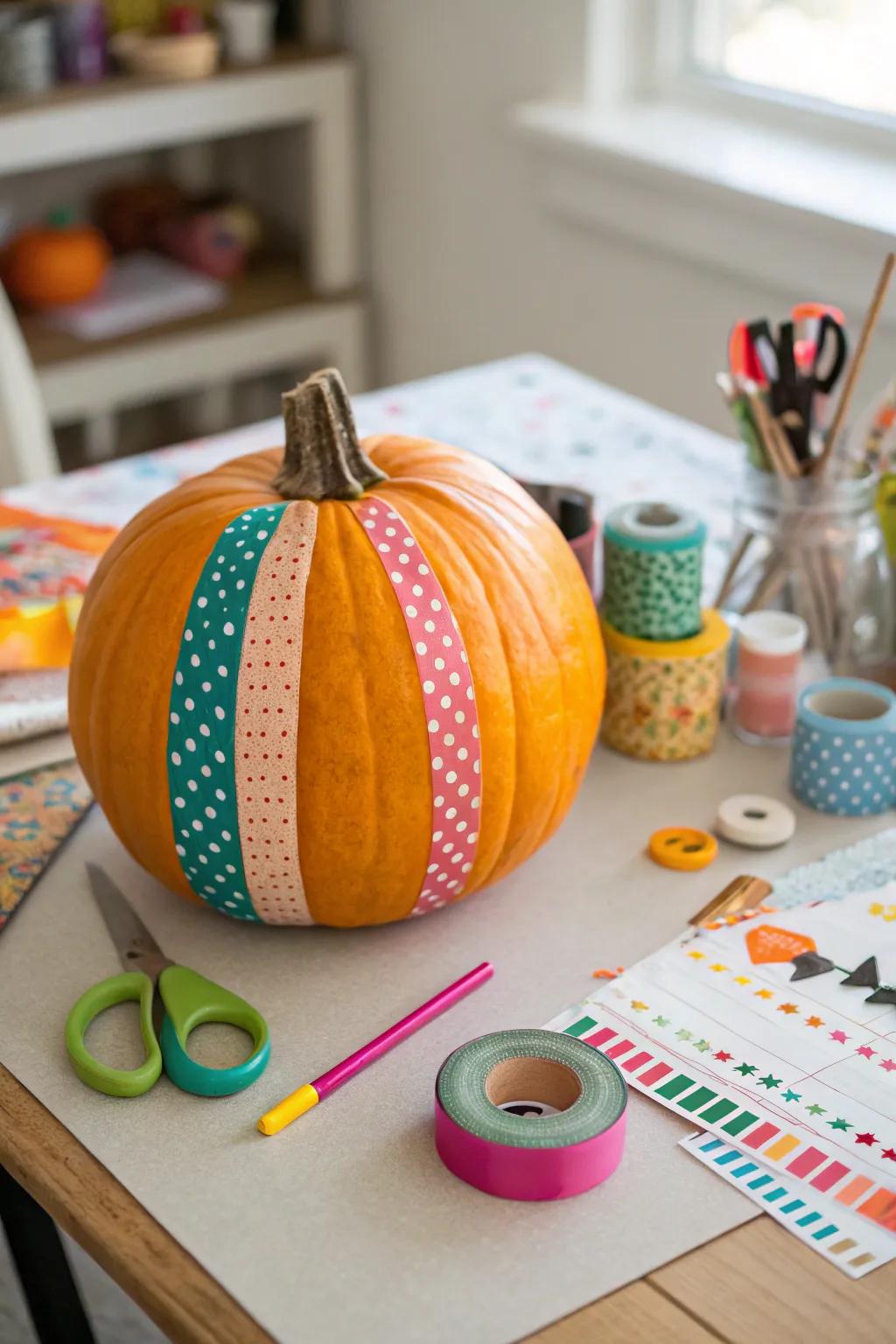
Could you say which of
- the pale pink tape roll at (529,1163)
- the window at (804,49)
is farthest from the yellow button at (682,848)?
the window at (804,49)

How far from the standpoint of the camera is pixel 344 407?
795 millimetres

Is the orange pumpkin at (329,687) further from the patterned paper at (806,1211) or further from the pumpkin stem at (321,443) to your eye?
the patterned paper at (806,1211)

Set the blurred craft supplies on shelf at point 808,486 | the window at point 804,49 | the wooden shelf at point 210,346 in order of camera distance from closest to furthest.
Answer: the blurred craft supplies on shelf at point 808,486
the window at point 804,49
the wooden shelf at point 210,346

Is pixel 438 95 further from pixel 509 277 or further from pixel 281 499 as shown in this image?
pixel 281 499

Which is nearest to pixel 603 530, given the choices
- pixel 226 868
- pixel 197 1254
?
pixel 226 868

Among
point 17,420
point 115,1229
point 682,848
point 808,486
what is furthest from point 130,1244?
point 17,420

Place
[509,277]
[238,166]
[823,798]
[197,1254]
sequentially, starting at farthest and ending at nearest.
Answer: [238,166] < [509,277] < [823,798] < [197,1254]

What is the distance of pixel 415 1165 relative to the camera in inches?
26.0

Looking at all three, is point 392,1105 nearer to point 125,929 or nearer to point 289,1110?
point 289,1110

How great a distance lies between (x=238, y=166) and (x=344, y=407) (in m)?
2.22

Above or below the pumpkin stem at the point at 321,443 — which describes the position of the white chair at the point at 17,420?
below

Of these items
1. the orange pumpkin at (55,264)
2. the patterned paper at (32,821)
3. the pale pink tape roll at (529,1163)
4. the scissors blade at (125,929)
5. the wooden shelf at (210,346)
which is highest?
the pale pink tape roll at (529,1163)

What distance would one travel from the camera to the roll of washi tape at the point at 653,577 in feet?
3.00

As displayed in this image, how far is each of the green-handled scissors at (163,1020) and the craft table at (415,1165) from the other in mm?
10
